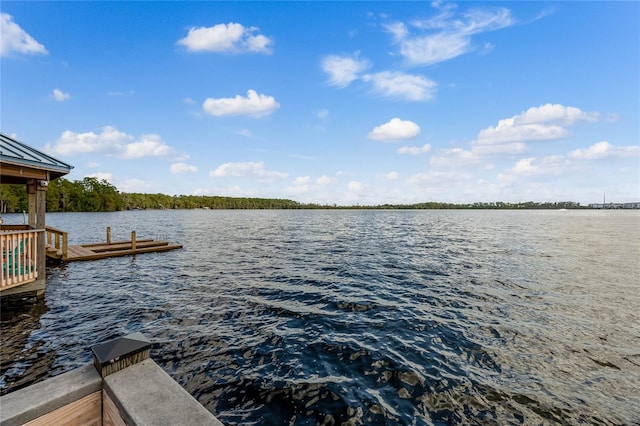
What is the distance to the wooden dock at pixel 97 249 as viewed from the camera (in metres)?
16.8

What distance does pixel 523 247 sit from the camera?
2567 centimetres

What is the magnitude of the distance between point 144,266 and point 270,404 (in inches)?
596

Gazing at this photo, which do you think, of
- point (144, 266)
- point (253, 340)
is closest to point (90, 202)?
point (144, 266)

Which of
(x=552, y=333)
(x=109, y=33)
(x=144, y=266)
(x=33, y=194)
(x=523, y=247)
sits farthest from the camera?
(x=523, y=247)

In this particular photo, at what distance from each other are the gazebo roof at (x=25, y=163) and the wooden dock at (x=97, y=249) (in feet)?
28.1

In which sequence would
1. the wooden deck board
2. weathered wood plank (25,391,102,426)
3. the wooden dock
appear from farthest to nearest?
the wooden deck board → the wooden dock → weathered wood plank (25,391,102,426)

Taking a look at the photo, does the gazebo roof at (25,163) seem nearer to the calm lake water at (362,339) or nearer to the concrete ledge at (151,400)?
the calm lake water at (362,339)

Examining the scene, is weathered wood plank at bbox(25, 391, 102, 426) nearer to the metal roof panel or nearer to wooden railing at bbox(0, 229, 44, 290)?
the metal roof panel

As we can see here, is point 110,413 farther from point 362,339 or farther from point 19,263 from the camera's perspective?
point 19,263

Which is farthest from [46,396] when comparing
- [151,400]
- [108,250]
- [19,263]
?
[108,250]

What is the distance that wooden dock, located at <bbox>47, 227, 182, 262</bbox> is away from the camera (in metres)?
16.8

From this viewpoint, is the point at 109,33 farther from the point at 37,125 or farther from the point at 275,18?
the point at 275,18

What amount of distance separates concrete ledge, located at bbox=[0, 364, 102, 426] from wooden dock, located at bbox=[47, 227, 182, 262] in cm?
1855

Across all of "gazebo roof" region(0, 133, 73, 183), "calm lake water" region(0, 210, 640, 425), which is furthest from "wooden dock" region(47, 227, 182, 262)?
"gazebo roof" region(0, 133, 73, 183)
